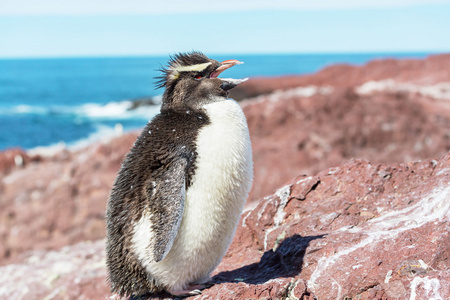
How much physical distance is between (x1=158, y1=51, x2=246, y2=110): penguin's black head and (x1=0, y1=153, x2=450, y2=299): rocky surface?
Answer: 1723mm

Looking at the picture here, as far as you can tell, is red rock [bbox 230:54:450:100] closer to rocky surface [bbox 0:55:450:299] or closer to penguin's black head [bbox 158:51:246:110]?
rocky surface [bbox 0:55:450:299]

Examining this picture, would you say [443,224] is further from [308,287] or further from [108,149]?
[108,149]

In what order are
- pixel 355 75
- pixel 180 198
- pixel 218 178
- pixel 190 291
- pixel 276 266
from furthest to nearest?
1. pixel 355 75
2. pixel 276 266
3. pixel 190 291
4. pixel 218 178
5. pixel 180 198

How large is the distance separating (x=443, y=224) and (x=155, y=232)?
8.48 ft

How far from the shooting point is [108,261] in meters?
4.61

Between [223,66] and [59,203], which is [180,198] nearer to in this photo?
[223,66]

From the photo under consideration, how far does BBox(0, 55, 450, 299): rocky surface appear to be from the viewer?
172 inches

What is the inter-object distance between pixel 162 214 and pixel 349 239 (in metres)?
1.83

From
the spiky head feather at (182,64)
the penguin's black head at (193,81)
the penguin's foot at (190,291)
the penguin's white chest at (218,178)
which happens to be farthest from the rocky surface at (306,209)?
the spiky head feather at (182,64)

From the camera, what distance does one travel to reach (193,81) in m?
4.78

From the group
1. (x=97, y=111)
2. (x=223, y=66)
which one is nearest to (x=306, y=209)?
(x=223, y=66)

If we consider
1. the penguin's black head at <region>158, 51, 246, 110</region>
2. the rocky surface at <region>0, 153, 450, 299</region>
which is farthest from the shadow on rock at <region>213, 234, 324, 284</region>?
the penguin's black head at <region>158, 51, 246, 110</region>

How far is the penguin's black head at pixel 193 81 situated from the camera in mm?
4754

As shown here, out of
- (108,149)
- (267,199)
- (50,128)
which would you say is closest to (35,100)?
(50,128)
